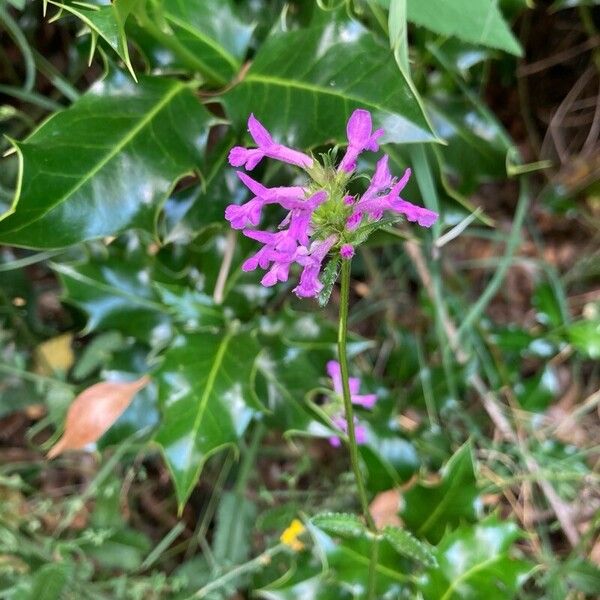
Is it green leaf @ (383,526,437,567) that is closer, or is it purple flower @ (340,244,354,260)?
purple flower @ (340,244,354,260)

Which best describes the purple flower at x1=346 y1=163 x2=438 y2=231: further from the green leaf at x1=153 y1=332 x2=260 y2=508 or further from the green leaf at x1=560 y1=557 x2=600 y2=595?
the green leaf at x1=560 y1=557 x2=600 y2=595

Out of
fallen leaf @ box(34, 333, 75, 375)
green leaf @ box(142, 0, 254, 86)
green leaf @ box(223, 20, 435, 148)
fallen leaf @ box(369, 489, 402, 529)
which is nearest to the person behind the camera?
green leaf @ box(223, 20, 435, 148)

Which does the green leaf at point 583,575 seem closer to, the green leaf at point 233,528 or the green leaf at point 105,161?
the green leaf at point 233,528

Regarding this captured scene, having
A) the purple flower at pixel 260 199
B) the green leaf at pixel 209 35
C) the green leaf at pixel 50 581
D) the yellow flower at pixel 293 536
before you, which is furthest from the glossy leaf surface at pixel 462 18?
the green leaf at pixel 50 581

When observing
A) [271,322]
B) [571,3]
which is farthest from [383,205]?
[571,3]

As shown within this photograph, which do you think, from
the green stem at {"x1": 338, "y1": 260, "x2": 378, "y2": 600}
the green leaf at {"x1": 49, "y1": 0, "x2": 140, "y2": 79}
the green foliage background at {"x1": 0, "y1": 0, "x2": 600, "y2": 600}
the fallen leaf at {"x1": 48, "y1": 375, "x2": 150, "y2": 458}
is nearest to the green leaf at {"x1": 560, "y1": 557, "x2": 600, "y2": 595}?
the green foliage background at {"x1": 0, "y1": 0, "x2": 600, "y2": 600}

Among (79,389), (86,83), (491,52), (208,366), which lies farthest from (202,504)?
(491,52)
